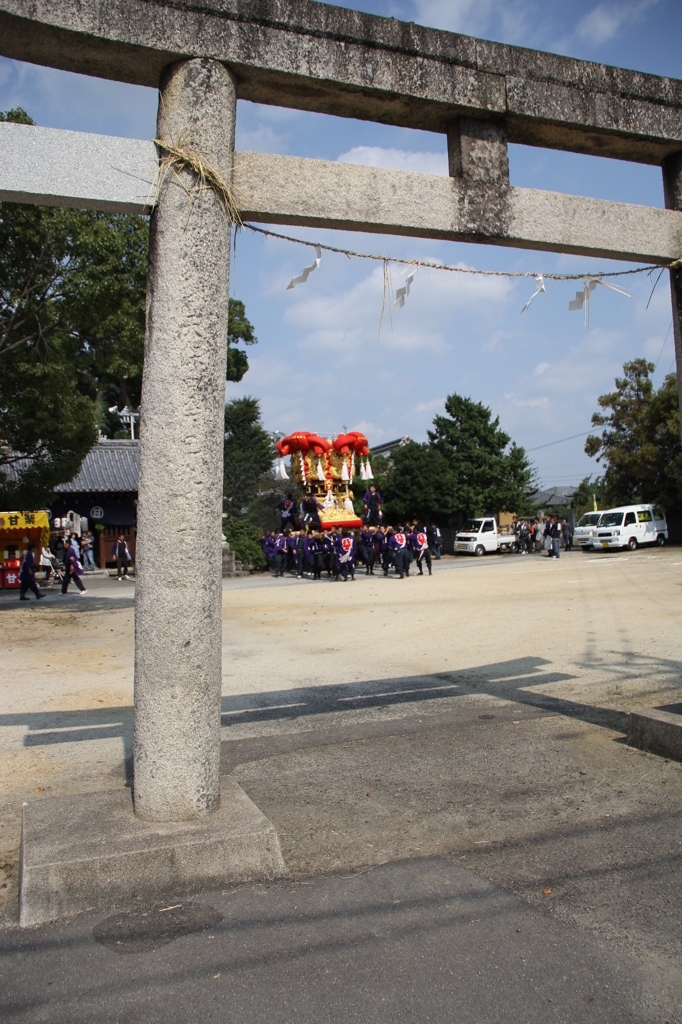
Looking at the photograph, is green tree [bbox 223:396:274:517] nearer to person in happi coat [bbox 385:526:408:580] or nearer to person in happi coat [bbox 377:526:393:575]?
person in happi coat [bbox 377:526:393:575]

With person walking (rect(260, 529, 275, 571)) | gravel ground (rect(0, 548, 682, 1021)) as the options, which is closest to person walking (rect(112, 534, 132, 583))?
person walking (rect(260, 529, 275, 571))

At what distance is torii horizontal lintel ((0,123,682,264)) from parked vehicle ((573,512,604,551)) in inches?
1198

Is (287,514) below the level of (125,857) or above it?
above

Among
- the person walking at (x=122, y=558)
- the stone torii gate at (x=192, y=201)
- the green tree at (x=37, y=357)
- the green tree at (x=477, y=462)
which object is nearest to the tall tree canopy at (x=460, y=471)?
the green tree at (x=477, y=462)

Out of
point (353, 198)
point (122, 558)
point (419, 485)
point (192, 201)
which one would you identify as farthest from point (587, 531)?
point (192, 201)

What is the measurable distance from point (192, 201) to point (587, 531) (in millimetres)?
33269

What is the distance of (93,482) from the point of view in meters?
33.8

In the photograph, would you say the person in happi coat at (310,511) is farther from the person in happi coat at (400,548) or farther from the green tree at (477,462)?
the green tree at (477,462)

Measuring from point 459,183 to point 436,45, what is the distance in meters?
0.78

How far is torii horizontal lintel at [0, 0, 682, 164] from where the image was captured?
4.01 meters

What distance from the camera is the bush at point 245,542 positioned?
29297 millimetres

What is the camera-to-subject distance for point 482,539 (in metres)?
37.4

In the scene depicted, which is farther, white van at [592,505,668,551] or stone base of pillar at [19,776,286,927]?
white van at [592,505,668,551]

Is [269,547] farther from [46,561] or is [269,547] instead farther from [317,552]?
[46,561]
